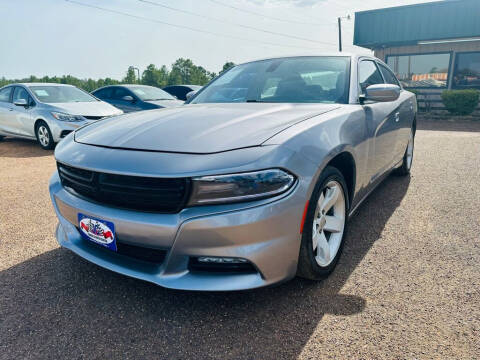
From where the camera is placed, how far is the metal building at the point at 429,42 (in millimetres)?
13420

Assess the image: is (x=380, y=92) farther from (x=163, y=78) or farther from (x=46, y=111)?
(x=163, y=78)

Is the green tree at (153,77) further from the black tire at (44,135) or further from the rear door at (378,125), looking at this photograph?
the rear door at (378,125)

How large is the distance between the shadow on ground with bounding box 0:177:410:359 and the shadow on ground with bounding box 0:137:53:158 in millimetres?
5426

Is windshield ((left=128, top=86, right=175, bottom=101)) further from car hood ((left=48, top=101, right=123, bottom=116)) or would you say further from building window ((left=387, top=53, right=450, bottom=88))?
building window ((left=387, top=53, right=450, bottom=88))

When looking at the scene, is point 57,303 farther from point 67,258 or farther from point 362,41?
point 362,41

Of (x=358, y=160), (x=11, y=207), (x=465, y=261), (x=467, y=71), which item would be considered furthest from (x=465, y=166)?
(x=467, y=71)

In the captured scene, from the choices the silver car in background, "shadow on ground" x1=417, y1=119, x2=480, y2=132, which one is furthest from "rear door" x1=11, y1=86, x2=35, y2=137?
"shadow on ground" x1=417, y1=119, x2=480, y2=132

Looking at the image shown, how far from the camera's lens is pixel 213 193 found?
1.74 m

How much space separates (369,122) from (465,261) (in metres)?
1.22

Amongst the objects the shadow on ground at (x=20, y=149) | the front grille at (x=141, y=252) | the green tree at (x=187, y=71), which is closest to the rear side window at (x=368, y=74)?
the front grille at (x=141, y=252)

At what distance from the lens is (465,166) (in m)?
5.56

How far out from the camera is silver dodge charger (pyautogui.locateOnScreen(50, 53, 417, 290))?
174 centimetres

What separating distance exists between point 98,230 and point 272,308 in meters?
1.07

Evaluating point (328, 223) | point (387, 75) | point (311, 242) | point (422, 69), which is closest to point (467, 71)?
point (422, 69)
